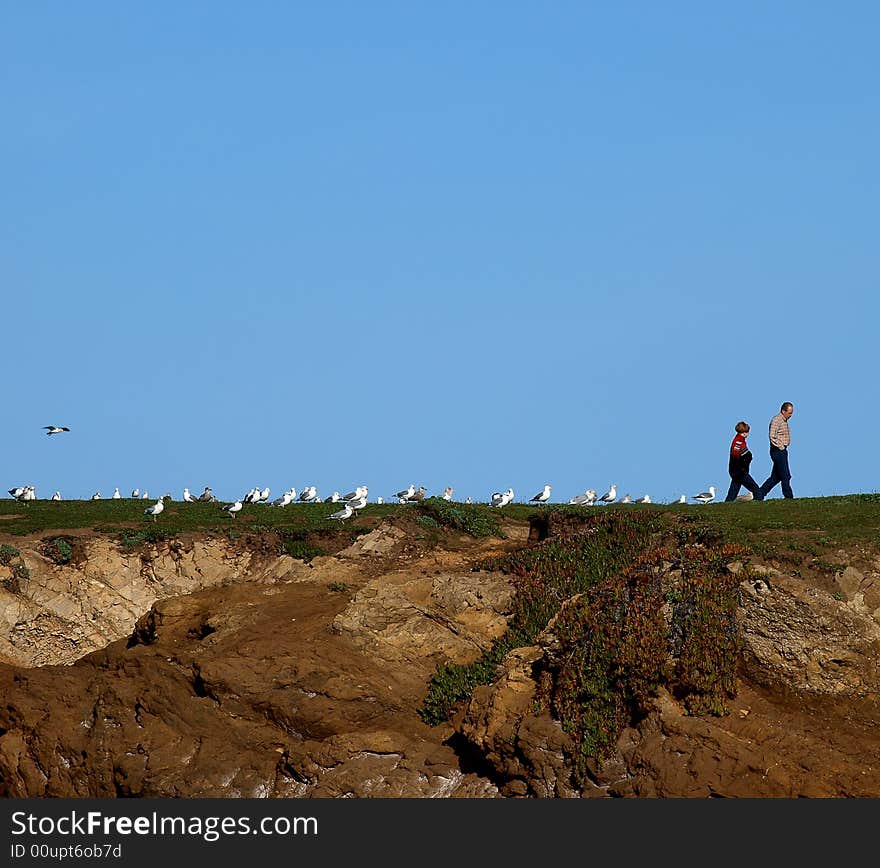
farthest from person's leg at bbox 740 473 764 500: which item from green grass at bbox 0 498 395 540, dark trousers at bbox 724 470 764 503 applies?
green grass at bbox 0 498 395 540

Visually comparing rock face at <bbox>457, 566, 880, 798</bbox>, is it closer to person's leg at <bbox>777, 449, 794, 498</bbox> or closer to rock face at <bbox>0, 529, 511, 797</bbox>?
rock face at <bbox>0, 529, 511, 797</bbox>

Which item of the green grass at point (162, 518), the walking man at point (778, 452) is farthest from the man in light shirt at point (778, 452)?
the green grass at point (162, 518)

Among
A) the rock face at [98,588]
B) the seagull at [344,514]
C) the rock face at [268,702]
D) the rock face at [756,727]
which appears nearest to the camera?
the rock face at [756,727]

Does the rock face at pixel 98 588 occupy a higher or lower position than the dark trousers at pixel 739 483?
lower

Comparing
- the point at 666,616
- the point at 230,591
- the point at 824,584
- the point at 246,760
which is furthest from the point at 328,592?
the point at 824,584

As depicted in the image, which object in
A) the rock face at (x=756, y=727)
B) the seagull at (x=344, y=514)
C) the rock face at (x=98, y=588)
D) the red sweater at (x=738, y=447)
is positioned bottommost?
the rock face at (x=756, y=727)

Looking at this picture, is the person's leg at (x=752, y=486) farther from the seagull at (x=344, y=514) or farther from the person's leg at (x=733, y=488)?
the seagull at (x=344, y=514)

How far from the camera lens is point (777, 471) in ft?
105

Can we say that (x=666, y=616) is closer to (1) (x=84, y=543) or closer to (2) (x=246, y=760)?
(2) (x=246, y=760)

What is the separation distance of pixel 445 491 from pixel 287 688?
907 inches

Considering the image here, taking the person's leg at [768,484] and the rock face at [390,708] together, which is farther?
the person's leg at [768,484]

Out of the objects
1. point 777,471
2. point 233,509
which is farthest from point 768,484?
point 233,509

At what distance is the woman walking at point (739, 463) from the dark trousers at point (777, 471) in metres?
0.68

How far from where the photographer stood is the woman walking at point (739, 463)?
32.8 metres
